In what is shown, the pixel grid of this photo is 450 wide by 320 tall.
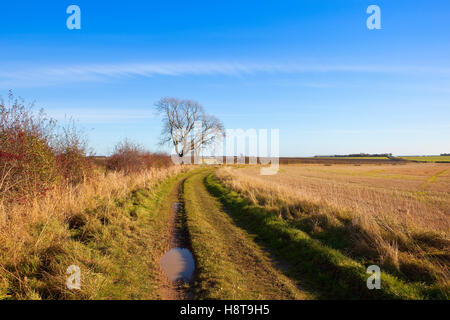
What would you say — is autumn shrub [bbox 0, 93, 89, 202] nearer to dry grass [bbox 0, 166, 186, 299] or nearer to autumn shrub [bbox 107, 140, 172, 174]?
dry grass [bbox 0, 166, 186, 299]

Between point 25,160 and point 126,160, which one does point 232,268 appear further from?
point 126,160

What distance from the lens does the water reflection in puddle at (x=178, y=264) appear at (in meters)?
5.24

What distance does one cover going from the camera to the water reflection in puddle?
524 centimetres

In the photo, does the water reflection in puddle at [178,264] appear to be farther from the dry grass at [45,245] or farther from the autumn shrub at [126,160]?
the autumn shrub at [126,160]

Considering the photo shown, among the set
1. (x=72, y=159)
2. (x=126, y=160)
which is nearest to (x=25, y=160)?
(x=72, y=159)

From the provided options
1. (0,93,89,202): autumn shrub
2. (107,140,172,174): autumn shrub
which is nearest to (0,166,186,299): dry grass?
(0,93,89,202): autumn shrub

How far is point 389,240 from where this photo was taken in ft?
20.9

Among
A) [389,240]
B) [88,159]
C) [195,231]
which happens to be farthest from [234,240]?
[88,159]

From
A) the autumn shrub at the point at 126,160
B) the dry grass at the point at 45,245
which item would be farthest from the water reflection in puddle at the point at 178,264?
the autumn shrub at the point at 126,160

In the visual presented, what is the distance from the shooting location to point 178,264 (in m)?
5.89

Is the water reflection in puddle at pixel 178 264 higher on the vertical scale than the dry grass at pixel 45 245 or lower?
lower

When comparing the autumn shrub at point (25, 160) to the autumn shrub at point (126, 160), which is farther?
the autumn shrub at point (126, 160)
